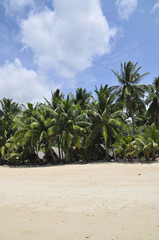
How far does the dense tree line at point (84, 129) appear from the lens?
1876 centimetres

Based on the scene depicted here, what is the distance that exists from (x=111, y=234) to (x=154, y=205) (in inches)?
74.2

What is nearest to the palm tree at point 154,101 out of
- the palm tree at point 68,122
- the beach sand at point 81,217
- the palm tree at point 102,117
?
the palm tree at point 102,117

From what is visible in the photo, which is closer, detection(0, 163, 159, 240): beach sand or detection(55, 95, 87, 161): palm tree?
detection(0, 163, 159, 240): beach sand

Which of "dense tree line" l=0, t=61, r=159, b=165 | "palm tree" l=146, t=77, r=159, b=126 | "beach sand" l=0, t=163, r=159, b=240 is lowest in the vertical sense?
"beach sand" l=0, t=163, r=159, b=240

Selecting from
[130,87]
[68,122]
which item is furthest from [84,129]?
[130,87]

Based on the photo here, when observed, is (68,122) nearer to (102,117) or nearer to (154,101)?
(102,117)

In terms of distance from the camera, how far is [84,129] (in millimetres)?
20266

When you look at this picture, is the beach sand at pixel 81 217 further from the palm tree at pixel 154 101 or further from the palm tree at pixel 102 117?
the palm tree at pixel 154 101

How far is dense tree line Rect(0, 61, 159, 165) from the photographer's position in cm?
1876

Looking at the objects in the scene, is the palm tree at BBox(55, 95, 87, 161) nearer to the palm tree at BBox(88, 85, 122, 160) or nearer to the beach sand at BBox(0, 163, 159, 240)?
the palm tree at BBox(88, 85, 122, 160)

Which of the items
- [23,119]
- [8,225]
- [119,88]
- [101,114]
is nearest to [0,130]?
[23,119]

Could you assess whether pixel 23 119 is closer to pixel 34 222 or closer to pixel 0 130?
pixel 0 130

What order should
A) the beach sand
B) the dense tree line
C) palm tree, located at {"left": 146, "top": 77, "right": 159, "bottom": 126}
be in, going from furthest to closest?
1. palm tree, located at {"left": 146, "top": 77, "right": 159, "bottom": 126}
2. the dense tree line
3. the beach sand

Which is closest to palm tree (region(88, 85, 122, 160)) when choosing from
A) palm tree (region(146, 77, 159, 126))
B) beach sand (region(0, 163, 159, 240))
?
palm tree (region(146, 77, 159, 126))
